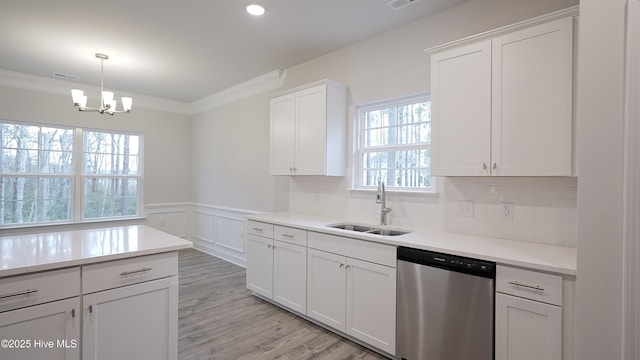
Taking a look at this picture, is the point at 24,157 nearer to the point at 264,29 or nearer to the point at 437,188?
the point at 264,29

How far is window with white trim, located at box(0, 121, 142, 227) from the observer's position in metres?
4.38

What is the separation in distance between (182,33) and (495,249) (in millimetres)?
3230

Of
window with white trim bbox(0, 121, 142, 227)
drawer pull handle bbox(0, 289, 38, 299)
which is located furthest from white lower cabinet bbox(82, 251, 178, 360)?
window with white trim bbox(0, 121, 142, 227)

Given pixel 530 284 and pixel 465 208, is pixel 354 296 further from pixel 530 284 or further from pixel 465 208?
pixel 530 284

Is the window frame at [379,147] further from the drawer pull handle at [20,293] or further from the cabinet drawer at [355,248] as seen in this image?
the drawer pull handle at [20,293]

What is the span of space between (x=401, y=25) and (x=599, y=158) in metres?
2.00

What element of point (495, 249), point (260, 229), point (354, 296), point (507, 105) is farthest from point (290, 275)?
point (507, 105)

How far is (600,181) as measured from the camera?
1.45 m

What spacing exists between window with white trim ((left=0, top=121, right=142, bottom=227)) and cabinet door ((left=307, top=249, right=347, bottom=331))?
13.5 feet

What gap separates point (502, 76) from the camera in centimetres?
207

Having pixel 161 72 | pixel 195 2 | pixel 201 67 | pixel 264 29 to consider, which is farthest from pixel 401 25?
pixel 161 72

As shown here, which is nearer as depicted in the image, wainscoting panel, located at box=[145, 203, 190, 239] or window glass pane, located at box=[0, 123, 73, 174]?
window glass pane, located at box=[0, 123, 73, 174]

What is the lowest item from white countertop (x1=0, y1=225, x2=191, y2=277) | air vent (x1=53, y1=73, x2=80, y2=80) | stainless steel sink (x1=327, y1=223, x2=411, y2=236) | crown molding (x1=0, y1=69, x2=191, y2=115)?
stainless steel sink (x1=327, y1=223, x2=411, y2=236)

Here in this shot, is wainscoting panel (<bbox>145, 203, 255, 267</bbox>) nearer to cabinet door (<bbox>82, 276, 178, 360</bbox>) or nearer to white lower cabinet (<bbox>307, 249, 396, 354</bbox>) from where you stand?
white lower cabinet (<bbox>307, 249, 396, 354</bbox>)
